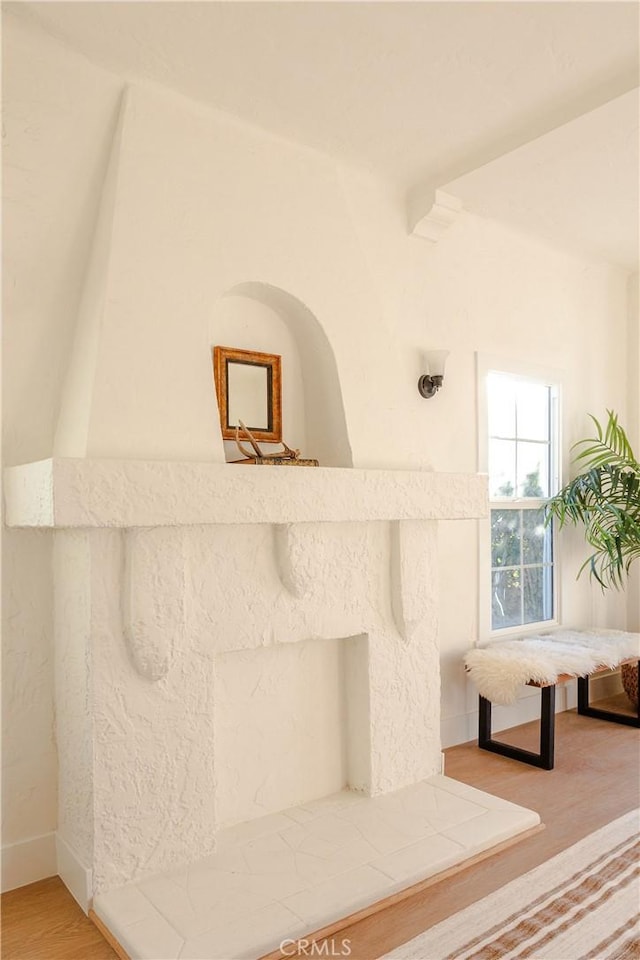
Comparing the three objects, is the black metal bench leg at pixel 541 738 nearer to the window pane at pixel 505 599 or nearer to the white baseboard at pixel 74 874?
the window pane at pixel 505 599

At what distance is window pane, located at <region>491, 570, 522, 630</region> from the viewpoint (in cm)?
378

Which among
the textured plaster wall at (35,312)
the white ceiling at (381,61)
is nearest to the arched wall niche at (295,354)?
the textured plaster wall at (35,312)

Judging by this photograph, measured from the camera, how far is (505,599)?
12.6 feet

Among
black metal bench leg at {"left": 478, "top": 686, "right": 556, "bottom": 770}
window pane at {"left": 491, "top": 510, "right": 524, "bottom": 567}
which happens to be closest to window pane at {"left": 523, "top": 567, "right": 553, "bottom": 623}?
window pane at {"left": 491, "top": 510, "right": 524, "bottom": 567}

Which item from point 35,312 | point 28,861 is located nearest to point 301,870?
point 28,861

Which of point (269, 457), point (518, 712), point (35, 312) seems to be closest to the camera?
point (35, 312)

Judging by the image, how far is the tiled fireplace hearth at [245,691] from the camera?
2.10 metres

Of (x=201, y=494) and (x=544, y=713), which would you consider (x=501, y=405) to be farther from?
(x=201, y=494)

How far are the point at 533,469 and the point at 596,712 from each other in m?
1.44

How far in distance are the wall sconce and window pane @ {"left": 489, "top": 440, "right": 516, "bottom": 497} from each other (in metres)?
0.64

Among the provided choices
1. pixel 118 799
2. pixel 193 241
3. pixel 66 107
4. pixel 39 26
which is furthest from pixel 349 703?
pixel 39 26

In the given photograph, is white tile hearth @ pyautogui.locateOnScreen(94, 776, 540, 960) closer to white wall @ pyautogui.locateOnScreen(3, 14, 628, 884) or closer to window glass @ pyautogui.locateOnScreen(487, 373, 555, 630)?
white wall @ pyautogui.locateOnScreen(3, 14, 628, 884)

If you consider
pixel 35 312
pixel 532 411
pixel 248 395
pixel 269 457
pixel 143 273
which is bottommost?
pixel 269 457

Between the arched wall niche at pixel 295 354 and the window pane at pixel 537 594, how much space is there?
1.75 m
